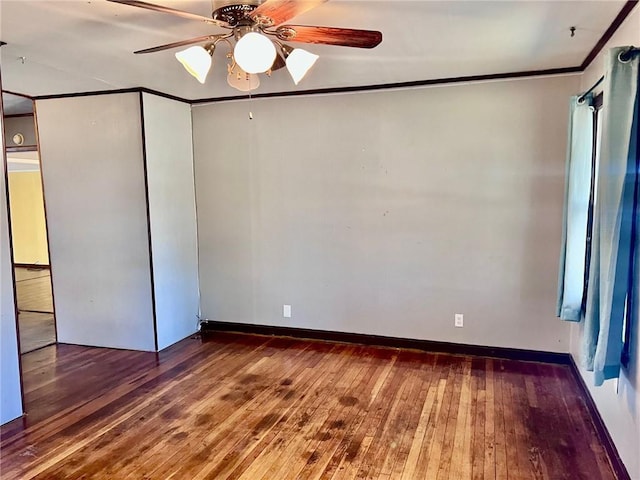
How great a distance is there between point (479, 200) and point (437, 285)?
829 millimetres

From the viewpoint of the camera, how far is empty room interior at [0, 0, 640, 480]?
2.36m

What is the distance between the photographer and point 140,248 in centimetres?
419

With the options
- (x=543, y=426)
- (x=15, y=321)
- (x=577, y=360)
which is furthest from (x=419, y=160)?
(x=15, y=321)

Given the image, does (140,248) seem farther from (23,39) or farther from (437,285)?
(437,285)

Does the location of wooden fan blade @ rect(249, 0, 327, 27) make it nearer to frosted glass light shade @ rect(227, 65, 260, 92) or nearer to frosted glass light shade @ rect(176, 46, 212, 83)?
frosted glass light shade @ rect(176, 46, 212, 83)

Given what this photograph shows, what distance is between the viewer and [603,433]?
8.77 feet

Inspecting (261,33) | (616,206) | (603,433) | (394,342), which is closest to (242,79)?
(261,33)

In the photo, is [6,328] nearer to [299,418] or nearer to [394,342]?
[299,418]

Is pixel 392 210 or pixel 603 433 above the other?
pixel 392 210

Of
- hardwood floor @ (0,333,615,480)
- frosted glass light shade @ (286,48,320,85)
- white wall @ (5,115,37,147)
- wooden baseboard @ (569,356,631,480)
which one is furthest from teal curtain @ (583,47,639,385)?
white wall @ (5,115,37,147)

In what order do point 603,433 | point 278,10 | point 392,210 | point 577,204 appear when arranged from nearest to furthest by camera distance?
point 278,10 < point 603,433 < point 577,204 < point 392,210

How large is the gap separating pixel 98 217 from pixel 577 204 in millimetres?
4025

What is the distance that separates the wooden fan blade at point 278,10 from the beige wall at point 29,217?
8717mm

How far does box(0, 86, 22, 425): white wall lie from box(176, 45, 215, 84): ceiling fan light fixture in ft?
4.81
